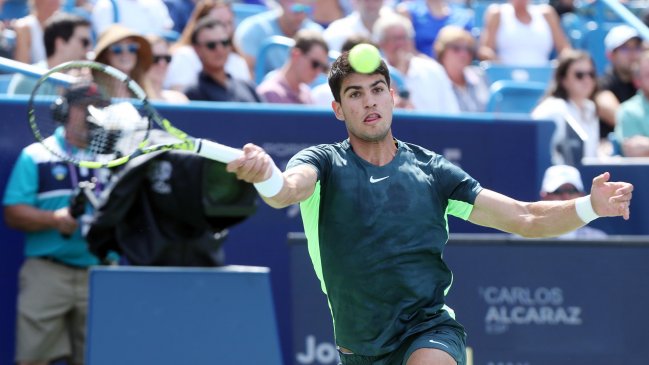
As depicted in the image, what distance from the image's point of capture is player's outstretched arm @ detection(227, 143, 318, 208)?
457 cm

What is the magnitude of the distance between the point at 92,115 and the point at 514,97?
495 cm

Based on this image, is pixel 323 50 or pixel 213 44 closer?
pixel 213 44

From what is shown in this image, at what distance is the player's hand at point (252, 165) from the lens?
4555mm

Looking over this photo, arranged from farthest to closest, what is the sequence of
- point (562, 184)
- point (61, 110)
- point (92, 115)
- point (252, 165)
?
1. point (562, 184)
2. point (61, 110)
3. point (92, 115)
4. point (252, 165)

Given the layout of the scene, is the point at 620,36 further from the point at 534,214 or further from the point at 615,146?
the point at 534,214

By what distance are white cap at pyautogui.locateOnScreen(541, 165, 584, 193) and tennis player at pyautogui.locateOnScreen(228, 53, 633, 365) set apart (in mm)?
3063

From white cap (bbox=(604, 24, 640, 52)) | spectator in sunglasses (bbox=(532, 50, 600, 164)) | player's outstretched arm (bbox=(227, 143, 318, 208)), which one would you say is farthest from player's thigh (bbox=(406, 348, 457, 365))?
white cap (bbox=(604, 24, 640, 52))

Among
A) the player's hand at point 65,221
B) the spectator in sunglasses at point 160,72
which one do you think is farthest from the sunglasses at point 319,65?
the player's hand at point 65,221

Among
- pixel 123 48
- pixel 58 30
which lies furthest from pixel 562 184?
pixel 58 30

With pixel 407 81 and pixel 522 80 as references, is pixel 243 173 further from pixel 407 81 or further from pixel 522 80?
pixel 522 80

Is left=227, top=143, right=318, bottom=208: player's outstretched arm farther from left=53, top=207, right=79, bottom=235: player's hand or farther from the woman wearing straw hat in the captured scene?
the woman wearing straw hat

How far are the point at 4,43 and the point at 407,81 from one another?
311 cm

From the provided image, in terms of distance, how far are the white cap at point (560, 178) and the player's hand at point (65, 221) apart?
9.84 ft

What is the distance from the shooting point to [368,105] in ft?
16.6
